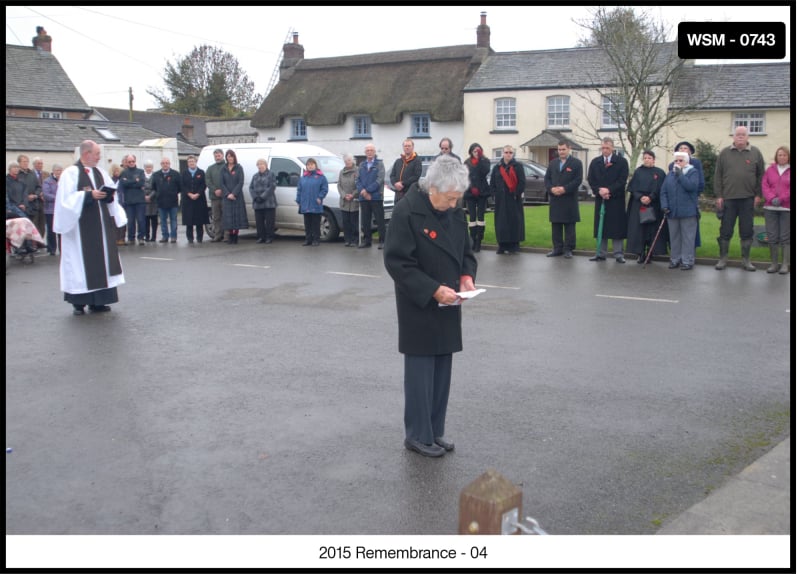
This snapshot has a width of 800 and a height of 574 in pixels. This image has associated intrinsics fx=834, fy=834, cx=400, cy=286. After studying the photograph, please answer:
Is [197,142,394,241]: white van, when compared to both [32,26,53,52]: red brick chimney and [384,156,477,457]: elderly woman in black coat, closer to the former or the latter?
[384,156,477,457]: elderly woman in black coat

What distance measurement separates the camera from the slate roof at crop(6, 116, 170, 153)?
33.8 m

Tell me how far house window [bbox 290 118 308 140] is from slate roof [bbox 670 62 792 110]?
899 inches

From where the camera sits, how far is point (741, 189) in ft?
46.1

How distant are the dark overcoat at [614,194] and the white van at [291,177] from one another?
537cm

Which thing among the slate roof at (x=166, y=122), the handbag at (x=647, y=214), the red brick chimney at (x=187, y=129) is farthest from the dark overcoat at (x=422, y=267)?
the slate roof at (x=166, y=122)

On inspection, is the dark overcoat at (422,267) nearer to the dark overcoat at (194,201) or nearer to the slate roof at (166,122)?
the dark overcoat at (194,201)

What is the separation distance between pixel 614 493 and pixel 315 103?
45.3 metres

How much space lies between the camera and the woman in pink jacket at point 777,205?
43.7ft

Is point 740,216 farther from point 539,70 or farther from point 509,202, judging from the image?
point 539,70

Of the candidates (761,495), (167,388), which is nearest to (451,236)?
(761,495)

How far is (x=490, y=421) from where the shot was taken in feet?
20.8

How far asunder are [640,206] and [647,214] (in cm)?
22

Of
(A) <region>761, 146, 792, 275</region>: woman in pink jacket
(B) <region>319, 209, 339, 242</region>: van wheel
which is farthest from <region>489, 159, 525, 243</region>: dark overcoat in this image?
(A) <region>761, 146, 792, 275</region>: woman in pink jacket

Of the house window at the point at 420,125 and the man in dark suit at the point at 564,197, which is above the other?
the house window at the point at 420,125
